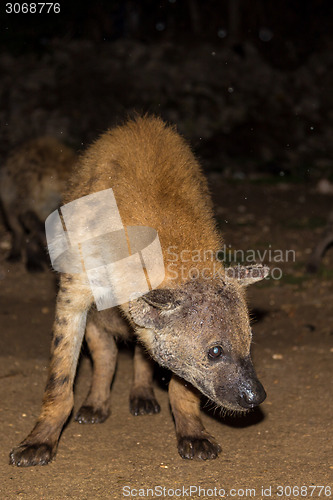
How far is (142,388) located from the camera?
2.91 meters

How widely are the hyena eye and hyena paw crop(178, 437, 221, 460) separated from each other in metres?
0.47

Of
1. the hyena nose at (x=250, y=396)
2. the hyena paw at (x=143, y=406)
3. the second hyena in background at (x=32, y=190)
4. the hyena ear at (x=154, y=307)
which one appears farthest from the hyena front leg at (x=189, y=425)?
the second hyena in background at (x=32, y=190)

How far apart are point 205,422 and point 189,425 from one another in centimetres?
21

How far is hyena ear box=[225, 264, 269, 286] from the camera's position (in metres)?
2.24

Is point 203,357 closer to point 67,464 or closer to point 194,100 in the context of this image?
point 67,464

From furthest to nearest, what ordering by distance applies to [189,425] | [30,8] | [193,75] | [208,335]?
1. [30,8]
2. [193,75]
3. [189,425]
4. [208,335]

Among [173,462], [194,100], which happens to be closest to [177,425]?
[173,462]

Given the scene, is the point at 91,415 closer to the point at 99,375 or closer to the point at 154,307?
the point at 99,375

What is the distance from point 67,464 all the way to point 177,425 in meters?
0.44

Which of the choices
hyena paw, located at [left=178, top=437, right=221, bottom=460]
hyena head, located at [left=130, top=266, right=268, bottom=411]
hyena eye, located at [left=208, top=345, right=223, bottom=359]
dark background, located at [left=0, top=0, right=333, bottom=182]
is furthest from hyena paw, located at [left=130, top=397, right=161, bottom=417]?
dark background, located at [left=0, top=0, right=333, bottom=182]

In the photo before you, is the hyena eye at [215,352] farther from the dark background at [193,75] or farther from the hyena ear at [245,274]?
the dark background at [193,75]

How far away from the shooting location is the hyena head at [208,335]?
2123 millimetres

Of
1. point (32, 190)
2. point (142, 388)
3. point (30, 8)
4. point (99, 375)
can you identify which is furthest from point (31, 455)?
point (30, 8)

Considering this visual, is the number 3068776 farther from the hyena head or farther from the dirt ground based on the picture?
the hyena head
